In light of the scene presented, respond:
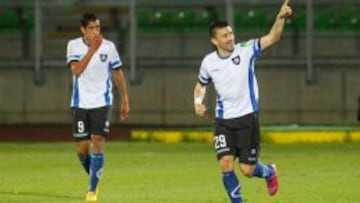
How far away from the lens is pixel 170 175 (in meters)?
20.8

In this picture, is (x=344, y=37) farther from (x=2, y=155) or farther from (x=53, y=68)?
(x=2, y=155)

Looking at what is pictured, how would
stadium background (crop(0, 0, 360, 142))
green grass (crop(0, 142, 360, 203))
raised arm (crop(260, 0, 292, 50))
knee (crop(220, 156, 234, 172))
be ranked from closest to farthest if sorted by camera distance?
raised arm (crop(260, 0, 292, 50)), knee (crop(220, 156, 234, 172)), green grass (crop(0, 142, 360, 203)), stadium background (crop(0, 0, 360, 142))

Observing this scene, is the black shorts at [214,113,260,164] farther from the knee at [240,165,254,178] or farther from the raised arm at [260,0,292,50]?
the raised arm at [260,0,292,50]

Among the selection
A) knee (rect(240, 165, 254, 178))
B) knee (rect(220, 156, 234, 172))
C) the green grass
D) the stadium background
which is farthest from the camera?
the stadium background

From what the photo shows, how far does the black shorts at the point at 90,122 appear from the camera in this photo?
56.6 ft

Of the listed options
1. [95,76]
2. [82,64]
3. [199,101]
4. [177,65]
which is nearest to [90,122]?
[95,76]

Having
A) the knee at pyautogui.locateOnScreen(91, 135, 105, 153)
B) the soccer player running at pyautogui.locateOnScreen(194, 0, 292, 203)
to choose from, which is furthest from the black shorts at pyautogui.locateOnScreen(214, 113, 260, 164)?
the knee at pyautogui.locateOnScreen(91, 135, 105, 153)

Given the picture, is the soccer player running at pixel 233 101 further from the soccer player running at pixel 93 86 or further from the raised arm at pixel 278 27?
the soccer player running at pixel 93 86

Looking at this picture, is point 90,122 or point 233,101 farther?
point 90,122

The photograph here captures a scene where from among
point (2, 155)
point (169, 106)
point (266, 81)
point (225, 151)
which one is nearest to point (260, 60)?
point (266, 81)

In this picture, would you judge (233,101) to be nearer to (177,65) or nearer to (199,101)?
(199,101)

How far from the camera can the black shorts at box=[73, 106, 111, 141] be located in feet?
56.6

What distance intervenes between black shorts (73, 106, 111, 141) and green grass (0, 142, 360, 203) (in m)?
0.83

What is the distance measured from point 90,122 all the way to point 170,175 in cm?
368
